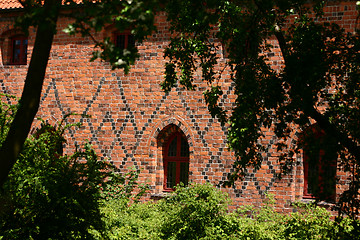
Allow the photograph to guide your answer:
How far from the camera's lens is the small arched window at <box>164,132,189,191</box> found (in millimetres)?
14745

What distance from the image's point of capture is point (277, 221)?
37.5 feet

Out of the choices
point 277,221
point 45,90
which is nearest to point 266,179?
point 277,221

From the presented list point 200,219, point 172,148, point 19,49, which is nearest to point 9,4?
point 19,49

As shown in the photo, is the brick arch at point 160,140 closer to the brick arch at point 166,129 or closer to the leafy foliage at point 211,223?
the brick arch at point 166,129

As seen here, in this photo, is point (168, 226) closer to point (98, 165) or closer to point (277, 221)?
point (277, 221)

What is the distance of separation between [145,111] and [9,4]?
605cm

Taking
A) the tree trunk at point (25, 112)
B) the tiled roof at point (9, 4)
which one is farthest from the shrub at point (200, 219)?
the tiled roof at point (9, 4)

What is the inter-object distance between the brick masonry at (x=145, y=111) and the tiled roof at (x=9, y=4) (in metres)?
0.29

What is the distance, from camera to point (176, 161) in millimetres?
14867

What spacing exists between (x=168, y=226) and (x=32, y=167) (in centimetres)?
385

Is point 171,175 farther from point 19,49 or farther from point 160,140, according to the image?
point 19,49

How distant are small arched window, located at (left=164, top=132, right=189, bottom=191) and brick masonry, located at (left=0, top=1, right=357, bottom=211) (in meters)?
0.21

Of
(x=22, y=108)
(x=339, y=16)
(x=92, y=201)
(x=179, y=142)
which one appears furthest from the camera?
(x=179, y=142)

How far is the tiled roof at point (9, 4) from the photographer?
16469mm
